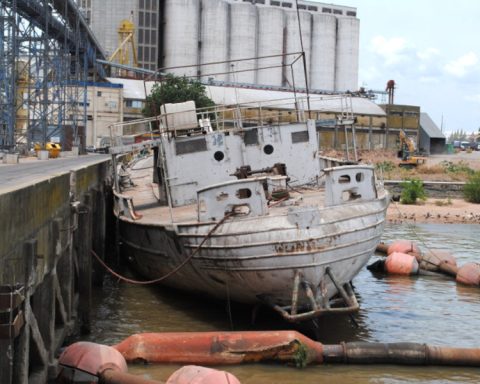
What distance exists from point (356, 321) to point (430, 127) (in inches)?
4058

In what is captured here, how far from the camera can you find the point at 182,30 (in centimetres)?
10350

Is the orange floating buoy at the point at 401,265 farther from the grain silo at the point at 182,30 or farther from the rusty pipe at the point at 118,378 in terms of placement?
the grain silo at the point at 182,30

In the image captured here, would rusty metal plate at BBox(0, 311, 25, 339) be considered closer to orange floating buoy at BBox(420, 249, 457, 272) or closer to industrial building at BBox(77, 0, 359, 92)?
orange floating buoy at BBox(420, 249, 457, 272)

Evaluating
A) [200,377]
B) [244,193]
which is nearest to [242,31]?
[244,193]

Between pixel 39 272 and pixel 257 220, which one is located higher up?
pixel 257 220

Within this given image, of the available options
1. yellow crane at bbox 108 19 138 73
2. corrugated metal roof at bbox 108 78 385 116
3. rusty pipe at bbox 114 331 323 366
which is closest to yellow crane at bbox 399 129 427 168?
corrugated metal roof at bbox 108 78 385 116

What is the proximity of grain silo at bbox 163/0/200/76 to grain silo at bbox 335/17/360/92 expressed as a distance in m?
27.5

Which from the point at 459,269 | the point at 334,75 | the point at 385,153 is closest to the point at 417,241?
the point at 459,269

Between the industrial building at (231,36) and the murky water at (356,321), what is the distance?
7692 cm

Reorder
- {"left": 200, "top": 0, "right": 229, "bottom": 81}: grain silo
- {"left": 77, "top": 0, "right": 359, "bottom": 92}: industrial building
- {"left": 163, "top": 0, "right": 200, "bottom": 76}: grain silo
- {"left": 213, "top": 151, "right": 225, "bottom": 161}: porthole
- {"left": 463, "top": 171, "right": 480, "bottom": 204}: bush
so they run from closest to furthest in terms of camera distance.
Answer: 1. {"left": 213, "top": 151, "right": 225, "bottom": 161}: porthole
2. {"left": 463, "top": 171, "right": 480, "bottom": 204}: bush
3. {"left": 163, "top": 0, "right": 200, "bottom": 76}: grain silo
4. {"left": 77, "top": 0, "right": 359, "bottom": 92}: industrial building
5. {"left": 200, "top": 0, "right": 229, "bottom": 81}: grain silo

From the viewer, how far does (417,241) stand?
3328 centimetres

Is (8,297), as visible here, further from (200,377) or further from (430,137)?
(430,137)

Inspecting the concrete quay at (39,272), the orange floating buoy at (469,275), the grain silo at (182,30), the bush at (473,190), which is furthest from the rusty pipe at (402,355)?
the grain silo at (182,30)

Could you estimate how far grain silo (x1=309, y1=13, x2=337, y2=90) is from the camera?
119 m
